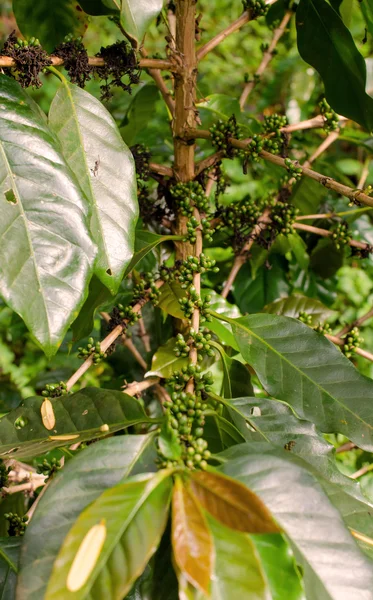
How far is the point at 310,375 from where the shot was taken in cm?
76

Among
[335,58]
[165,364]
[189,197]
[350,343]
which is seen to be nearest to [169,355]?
[165,364]

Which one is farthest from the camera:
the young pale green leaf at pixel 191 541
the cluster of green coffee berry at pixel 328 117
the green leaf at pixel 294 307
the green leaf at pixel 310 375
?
the green leaf at pixel 294 307

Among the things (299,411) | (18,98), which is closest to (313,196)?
(299,411)

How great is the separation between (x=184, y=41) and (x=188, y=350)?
464 mm

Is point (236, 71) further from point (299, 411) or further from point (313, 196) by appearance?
point (299, 411)

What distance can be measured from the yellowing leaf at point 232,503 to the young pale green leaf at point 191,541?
1cm

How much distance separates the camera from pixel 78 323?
806 mm

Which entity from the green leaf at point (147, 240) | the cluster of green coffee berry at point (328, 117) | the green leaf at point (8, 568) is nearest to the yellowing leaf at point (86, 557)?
the green leaf at point (8, 568)

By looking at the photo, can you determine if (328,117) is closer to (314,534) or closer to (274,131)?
(274,131)

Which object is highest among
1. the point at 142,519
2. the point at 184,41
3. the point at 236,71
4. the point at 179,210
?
the point at 236,71

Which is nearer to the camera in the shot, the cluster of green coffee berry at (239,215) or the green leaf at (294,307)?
the cluster of green coffee berry at (239,215)

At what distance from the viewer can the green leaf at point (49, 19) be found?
0.91 meters

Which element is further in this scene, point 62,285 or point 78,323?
point 78,323

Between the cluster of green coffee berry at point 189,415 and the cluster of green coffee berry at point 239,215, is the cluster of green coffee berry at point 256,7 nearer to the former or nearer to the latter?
the cluster of green coffee berry at point 239,215
